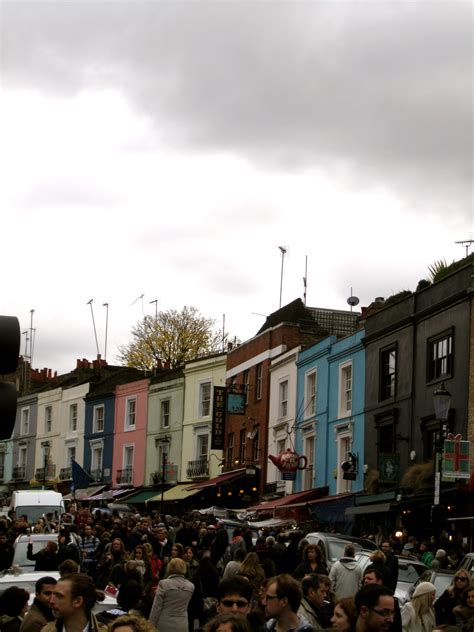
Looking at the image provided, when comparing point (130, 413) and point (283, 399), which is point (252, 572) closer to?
point (283, 399)

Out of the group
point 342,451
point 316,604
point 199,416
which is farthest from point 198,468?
point 316,604

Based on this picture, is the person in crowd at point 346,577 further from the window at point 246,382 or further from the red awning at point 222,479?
the window at point 246,382

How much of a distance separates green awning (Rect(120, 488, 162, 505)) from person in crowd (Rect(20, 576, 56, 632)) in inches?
1893

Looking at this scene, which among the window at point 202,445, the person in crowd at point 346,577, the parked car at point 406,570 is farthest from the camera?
the window at point 202,445

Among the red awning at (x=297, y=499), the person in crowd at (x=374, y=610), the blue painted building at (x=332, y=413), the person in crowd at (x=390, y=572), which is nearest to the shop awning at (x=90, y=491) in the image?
the blue painted building at (x=332, y=413)

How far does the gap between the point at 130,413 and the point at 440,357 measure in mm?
31601

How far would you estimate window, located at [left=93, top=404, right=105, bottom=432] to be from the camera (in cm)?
6850

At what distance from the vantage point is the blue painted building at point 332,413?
42.3m

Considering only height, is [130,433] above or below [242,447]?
above

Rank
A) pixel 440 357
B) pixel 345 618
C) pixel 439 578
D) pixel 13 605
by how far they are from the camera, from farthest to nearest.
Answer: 1. pixel 440 357
2. pixel 439 578
3. pixel 13 605
4. pixel 345 618

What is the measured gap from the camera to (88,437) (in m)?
69.2

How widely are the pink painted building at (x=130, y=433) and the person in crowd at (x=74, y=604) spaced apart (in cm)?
5399

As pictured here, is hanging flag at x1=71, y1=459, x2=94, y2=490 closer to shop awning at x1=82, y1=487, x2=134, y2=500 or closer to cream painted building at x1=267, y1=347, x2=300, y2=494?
cream painted building at x1=267, y1=347, x2=300, y2=494

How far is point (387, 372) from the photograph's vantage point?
133 feet
